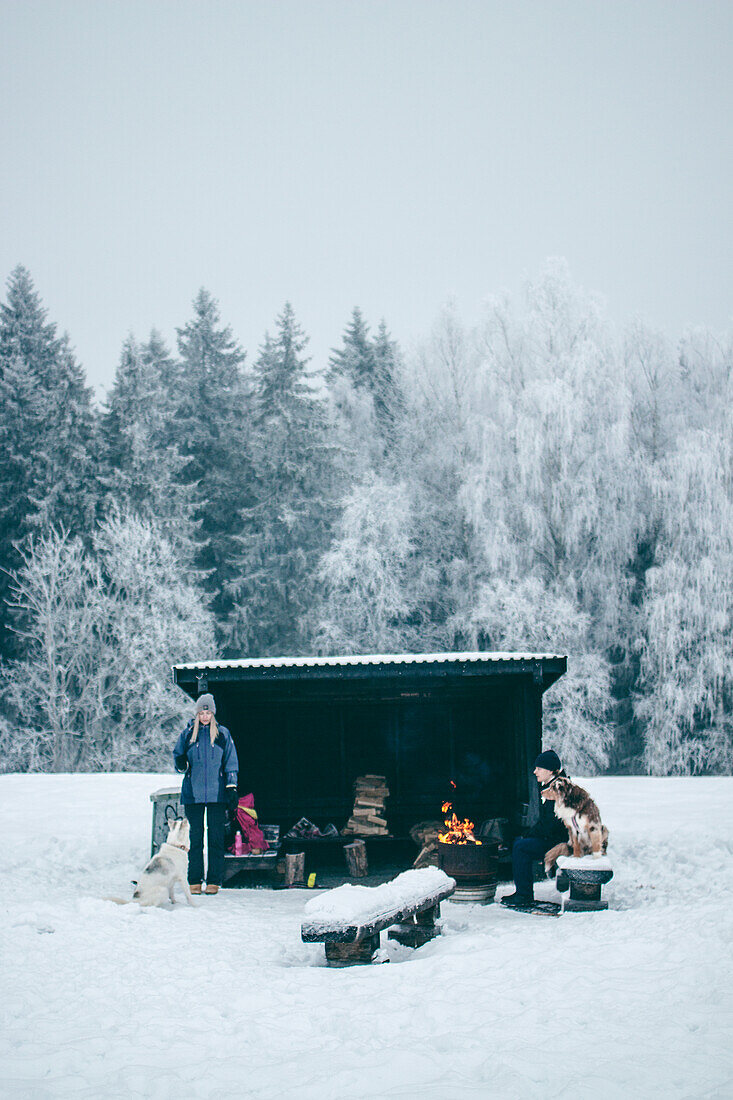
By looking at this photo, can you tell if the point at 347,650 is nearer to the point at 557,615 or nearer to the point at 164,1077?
the point at 557,615

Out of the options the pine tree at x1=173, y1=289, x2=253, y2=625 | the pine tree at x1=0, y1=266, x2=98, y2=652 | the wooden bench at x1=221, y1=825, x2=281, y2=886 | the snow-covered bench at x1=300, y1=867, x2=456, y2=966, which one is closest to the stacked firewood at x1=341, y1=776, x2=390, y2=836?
the wooden bench at x1=221, y1=825, x2=281, y2=886

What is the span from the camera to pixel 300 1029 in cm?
462

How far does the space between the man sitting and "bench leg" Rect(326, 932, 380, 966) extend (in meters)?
2.39

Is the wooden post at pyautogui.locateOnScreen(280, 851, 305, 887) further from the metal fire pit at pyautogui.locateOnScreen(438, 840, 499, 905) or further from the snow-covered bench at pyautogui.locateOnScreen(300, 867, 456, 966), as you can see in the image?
the snow-covered bench at pyautogui.locateOnScreen(300, 867, 456, 966)

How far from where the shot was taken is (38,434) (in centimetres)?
2917

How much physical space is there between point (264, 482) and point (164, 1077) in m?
27.7

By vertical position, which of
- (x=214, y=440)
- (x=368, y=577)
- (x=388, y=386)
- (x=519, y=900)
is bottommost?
(x=519, y=900)

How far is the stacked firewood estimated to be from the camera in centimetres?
1086

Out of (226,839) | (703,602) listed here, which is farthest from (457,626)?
(226,839)

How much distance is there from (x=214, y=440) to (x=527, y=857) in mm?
26581

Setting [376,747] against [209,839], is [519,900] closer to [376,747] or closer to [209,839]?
[209,839]

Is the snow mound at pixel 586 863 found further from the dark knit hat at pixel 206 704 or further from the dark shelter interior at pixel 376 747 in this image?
the dark shelter interior at pixel 376 747

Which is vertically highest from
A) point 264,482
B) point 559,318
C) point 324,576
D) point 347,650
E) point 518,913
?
point 559,318

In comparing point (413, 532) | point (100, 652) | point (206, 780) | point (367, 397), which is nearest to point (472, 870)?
point (206, 780)
